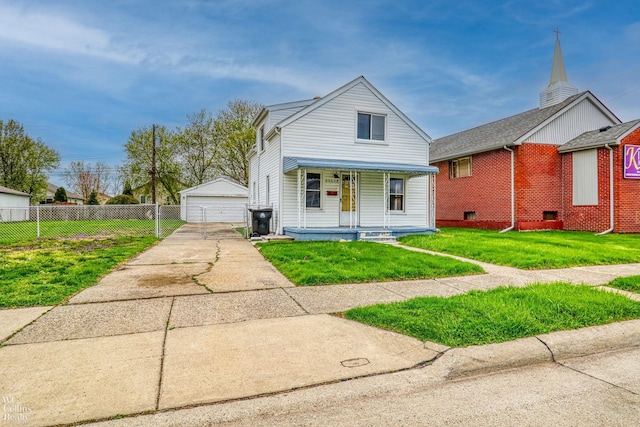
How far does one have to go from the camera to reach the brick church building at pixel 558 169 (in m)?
15.2

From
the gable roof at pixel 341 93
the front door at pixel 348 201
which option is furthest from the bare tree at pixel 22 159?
the front door at pixel 348 201

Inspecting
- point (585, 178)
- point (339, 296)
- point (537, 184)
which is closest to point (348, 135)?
point (537, 184)

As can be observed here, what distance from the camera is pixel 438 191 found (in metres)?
21.8

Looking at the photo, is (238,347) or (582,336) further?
(582,336)

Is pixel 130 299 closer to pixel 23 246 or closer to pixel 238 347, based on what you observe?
pixel 238 347

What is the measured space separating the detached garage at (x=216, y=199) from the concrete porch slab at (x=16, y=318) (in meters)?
24.3

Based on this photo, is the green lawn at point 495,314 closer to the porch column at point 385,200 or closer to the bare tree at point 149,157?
the porch column at point 385,200

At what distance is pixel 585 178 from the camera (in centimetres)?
1616

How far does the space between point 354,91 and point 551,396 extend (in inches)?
533

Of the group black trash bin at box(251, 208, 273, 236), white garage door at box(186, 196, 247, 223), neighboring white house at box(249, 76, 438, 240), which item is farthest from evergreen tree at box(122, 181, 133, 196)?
black trash bin at box(251, 208, 273, 236)

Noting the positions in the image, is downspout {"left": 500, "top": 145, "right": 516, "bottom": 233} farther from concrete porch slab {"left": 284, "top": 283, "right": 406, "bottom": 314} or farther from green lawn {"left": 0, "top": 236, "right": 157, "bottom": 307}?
green lawn {"left": 0, "top": 236, "right": 157, "bottom": 307}

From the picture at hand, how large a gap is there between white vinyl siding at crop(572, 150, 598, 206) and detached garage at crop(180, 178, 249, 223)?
21.8 meters

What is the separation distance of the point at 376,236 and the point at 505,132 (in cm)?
1014

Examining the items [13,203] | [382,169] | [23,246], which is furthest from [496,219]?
[13,203]
